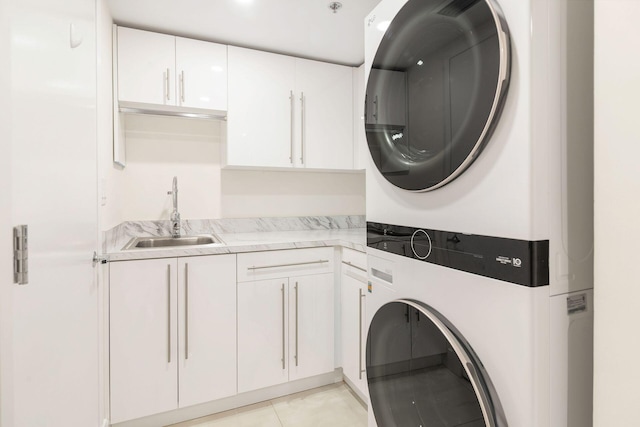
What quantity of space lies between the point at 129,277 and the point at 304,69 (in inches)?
69.4

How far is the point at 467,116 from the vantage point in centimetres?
78

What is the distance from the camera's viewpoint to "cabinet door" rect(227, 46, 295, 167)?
2.21 meters

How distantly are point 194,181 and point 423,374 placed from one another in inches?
78.8

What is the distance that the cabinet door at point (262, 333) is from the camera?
74.4 inches

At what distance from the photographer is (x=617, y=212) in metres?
0.64

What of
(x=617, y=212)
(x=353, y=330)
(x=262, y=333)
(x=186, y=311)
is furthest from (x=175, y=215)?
(x=617, y=212)

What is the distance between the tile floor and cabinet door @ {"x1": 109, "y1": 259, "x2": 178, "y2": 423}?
9.9 inches

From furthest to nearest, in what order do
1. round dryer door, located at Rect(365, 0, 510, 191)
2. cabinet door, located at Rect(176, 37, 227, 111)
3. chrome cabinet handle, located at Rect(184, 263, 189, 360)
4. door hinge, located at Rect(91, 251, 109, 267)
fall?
cabinet door, located at Rect(176, 37, 227, 111) < chrome cabinet handle, located at Rect(184, 263, 189, 360) < door hinge, located at Rect(91, 251, 109, 267) < round dryer door, located at Rect(365, 0, 510, 191)

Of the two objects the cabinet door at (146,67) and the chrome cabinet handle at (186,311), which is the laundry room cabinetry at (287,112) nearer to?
the cabinet door at (146,67)

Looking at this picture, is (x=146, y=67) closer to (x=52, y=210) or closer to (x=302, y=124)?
(x=302, y=124)

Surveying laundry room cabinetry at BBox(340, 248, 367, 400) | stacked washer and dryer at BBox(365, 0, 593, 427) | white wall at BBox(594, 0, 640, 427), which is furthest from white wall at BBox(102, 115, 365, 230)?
white wall at BBox(594, 0, 640, 427)

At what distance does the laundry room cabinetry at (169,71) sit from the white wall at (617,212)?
6.49 ft

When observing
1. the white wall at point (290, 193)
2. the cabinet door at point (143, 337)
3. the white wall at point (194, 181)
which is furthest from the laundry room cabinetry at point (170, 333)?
the white wall at point (290, 193)

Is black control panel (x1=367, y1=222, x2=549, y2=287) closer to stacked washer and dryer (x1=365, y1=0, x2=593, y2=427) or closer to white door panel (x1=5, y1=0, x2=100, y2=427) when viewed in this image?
stacked washer and dryer (x1=365, y1=0, x2=593, y2=427)
